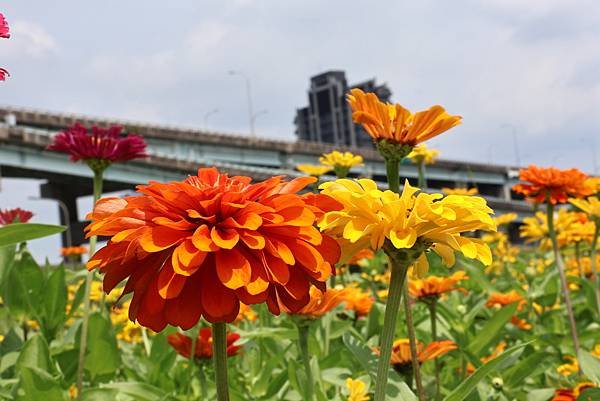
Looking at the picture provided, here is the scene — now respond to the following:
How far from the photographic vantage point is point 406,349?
4.58 ft

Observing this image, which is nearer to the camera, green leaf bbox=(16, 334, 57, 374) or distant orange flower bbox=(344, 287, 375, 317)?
green leaf bbox=(16, 334, 57, 374)

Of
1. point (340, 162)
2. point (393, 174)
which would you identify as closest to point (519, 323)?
point (340, 162)

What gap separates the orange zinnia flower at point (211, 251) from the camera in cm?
68

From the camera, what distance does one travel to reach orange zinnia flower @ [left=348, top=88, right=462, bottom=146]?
1.11 m

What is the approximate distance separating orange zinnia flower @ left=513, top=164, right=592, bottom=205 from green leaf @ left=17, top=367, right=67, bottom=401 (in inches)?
52.1

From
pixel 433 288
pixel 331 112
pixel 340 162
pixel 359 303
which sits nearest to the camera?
pixel 433 288

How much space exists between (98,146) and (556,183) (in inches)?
48.9

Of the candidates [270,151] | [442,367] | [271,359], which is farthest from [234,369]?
[270,151]

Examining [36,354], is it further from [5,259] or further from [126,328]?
[126,328]

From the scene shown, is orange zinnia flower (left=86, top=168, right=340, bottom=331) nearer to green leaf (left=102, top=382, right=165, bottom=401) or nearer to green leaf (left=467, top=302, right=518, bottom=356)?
green leaf (left=102, top=382, right=165, bottom=401)

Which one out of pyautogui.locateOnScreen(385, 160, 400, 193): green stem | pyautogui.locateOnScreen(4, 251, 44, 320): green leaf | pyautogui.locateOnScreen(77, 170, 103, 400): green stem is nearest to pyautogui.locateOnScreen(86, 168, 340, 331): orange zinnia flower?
pyautogui.locateOnScreen(385, 160, 400, 193): green stem

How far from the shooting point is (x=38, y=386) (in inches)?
47.5

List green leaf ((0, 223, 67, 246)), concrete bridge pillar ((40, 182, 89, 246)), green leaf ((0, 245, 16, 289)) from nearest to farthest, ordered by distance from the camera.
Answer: green leaf ((0, 223, 67, 246)) < green leaf ((0, 245, 16, 289)) < concrete bridge pillar ((40, 182, 89, 246))

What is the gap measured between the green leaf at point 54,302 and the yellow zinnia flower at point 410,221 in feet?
4.16
